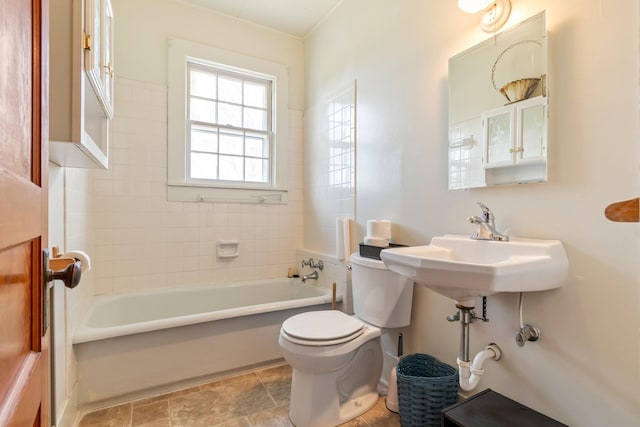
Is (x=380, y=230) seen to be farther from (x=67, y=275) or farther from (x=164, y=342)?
(x=67, y=275)

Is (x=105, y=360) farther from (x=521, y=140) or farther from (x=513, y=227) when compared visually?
(x=521, y=140)

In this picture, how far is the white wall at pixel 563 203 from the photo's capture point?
107 cm

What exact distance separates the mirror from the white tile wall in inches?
73.9

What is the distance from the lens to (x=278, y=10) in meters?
2.67

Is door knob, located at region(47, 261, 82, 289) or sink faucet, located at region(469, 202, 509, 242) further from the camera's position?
sink faucet, located at region(469, 202, 509, 242)

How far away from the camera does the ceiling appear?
258cm

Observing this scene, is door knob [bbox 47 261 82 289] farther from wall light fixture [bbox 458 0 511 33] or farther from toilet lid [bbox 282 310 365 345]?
wall light fixture [bbox 458 0 511 33]

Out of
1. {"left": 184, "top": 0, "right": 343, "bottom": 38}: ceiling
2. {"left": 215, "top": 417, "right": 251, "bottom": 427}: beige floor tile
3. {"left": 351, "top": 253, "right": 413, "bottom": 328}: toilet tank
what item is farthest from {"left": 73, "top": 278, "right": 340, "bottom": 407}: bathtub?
{"left": 184, "top": 0, "right": 343, "bottom": 38}: ceiling

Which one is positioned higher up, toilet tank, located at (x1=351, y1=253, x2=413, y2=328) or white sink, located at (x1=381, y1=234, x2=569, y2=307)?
white sink, located at (x1=381, y1=234, x2=569, y2=307)

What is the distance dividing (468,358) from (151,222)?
2342mm

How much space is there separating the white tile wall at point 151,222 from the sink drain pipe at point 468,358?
1941mm

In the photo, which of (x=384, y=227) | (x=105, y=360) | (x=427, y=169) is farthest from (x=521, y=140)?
(x=105, y=360)

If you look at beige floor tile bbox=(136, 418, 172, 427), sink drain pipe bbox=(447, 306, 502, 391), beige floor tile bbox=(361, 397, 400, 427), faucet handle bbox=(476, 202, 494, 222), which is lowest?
beige floor tile bbox=(136, 418, 172, 427)

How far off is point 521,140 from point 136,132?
2533 millimetres
